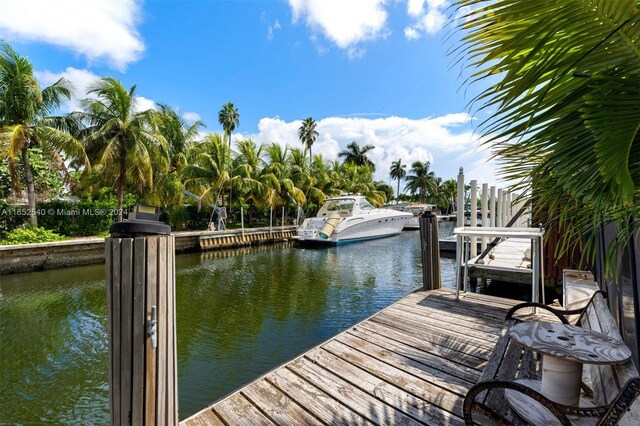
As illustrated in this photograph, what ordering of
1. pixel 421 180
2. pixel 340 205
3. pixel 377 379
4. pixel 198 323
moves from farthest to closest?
pixel 421 180 < pixel 340 205 < pixel 198 323 < pixel 377 379

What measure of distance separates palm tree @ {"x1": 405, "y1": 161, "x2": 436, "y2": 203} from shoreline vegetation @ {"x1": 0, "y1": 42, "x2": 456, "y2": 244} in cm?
2852

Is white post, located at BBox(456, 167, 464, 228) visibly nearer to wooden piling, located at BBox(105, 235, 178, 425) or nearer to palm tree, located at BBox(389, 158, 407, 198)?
wooden piling, located at BBox(105, 235, 178, 425)

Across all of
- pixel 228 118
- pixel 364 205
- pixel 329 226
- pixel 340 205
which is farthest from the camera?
pixel 228 118

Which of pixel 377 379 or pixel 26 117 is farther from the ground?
pixel 26 117

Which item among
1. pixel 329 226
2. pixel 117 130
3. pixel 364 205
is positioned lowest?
pixel 329 226

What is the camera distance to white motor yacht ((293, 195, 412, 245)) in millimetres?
16359

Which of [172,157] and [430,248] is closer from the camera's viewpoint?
[430,248]

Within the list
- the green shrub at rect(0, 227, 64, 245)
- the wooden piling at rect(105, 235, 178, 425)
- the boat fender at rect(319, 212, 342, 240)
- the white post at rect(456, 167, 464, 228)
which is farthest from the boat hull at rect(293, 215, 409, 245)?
the wooden piling at rect(105, 235, 178, 425)

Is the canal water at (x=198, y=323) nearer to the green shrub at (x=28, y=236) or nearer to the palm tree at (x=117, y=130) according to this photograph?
the green shrub at (x=28, y=236)

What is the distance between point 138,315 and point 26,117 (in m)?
15.3

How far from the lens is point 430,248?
480 cm

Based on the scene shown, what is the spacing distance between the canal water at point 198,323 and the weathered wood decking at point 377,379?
1617mm

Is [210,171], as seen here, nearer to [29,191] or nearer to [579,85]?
[29,191]

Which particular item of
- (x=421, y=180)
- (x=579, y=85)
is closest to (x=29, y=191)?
(x=579, y=85)
